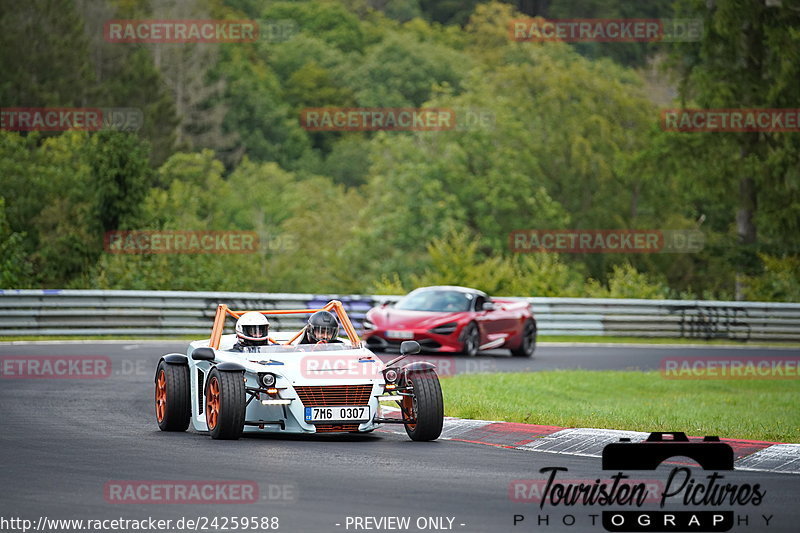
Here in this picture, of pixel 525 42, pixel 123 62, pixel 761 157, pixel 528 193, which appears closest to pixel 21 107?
pixel 123 62

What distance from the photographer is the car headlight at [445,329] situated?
2852 cm

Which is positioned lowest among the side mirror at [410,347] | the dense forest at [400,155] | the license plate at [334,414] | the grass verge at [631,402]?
the grass verge at [631,402]

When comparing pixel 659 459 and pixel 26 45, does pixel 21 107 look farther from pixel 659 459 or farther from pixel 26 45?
pixel 659 459

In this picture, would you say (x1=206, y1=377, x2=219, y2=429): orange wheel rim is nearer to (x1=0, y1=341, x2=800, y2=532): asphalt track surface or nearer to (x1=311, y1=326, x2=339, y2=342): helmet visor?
(x1=0, y1=341, x2=800, y2=532): asphalt track surface

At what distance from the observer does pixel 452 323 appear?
94.3 feet

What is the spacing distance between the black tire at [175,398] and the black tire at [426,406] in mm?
2321

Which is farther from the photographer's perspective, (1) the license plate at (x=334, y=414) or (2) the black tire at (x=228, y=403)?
(1) the license plate at (x=334, y=414)

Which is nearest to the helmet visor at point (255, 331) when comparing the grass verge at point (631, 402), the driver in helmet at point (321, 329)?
the driver in helmet at point (321, 329)

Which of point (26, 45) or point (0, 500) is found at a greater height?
point (26, 45)

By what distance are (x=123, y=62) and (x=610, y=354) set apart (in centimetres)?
6345

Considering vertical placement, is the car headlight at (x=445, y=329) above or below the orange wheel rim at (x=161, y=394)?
above

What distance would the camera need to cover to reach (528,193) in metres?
70.3

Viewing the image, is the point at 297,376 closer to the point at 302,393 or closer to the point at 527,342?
the point at 302,393

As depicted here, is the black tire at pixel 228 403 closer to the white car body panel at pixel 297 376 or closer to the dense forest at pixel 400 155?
the white car body panel at pixel 297 376
